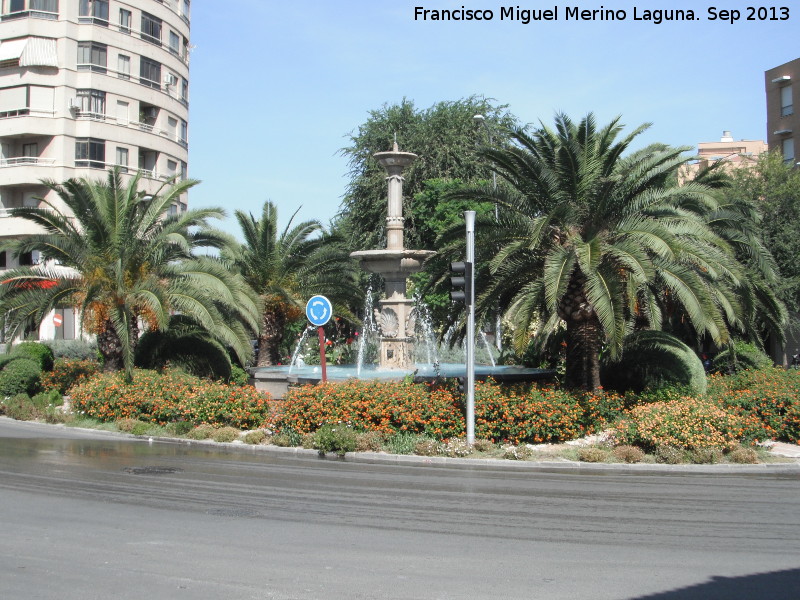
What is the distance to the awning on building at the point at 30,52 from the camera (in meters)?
41.5

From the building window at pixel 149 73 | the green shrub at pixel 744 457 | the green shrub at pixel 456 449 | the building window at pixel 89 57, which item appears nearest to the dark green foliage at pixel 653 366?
the green shrub at pixel 744 457

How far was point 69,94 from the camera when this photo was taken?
42.3 meters

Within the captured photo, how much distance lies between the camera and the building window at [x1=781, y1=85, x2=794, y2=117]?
46.2 meters

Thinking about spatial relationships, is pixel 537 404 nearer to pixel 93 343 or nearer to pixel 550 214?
pixel 550 214

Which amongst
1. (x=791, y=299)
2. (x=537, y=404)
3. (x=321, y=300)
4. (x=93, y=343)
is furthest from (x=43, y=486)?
(x=791, y=299)

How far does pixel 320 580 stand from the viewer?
6.82 m

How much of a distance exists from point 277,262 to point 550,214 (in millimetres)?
13145

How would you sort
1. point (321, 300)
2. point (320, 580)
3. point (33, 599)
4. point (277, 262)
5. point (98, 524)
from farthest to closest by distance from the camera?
point (277, 262)
point (321, 300)
point (98, 524)
point (320, 580)
point (33, 599)

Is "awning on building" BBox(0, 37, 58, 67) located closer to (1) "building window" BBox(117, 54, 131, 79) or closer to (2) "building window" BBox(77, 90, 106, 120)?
(2) "building window" BBox(77, 90, 106, 120)

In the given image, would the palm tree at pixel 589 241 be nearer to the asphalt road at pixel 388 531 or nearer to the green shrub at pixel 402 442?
the green shrub at pixel 402 442

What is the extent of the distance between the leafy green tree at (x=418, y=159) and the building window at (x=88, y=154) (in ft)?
42.5

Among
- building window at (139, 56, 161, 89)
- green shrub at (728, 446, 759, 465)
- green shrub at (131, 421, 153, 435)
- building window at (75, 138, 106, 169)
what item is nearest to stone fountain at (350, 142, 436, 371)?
green shrub at (131, 421, 153, 435)

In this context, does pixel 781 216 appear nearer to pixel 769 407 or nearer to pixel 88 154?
pixel 769 407

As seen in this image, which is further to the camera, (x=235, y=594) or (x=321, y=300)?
(x=321, y=300)
